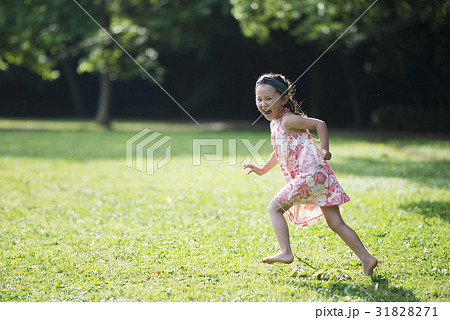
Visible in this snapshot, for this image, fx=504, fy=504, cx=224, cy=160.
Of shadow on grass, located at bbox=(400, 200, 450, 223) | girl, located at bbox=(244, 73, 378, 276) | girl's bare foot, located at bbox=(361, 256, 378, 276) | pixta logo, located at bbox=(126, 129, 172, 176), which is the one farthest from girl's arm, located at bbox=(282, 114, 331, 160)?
pixta logo, located at bbox=(126, 129, 172, 176)

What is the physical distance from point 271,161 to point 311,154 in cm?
48

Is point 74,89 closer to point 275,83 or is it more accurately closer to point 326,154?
point 275,83

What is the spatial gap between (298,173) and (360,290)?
1.01 metres

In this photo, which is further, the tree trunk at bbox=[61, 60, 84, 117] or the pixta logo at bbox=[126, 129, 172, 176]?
the tree trunk at bbox=[61, 60, 84, 117]

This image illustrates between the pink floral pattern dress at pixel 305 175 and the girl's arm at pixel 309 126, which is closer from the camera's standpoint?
the girl's arm at pixel 309 126

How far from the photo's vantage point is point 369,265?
12.9 feet

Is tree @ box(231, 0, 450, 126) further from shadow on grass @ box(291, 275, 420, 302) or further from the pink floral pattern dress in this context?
shadow on grass @ box(291, 275, 420, 302)

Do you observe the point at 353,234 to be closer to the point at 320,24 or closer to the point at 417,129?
the point at 320,24

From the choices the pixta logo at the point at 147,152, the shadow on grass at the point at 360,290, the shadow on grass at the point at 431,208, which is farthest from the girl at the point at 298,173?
the pixta logo at the point at 147,152

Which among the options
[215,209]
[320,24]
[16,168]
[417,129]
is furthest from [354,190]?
[417,129]

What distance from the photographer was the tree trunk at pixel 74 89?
3372 centimetres

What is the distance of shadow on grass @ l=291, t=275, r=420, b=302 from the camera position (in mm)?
3531

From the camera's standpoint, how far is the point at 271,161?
14.3ft

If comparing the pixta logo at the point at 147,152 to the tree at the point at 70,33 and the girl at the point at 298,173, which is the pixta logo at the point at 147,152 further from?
the girl at the point at 298,173
